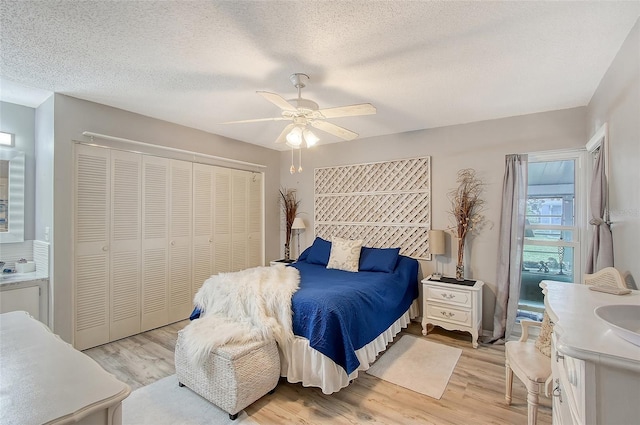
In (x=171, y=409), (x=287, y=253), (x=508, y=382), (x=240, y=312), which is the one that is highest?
(x=287, y=253)

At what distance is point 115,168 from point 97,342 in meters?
1.83

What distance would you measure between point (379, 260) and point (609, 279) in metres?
2.10

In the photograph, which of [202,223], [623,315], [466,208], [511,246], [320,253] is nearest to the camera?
[623,315]

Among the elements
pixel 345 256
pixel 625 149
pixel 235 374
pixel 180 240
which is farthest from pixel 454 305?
pixel 180 240

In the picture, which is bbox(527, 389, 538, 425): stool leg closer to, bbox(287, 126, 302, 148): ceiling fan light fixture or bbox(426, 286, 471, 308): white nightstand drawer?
bbox(426, 286, 471, 308): white nightstand drawer

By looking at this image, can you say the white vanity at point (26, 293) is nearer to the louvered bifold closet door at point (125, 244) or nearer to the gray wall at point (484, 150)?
the louvered bifold closet door at point (125, 244)

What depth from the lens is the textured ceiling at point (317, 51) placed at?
1573 mm

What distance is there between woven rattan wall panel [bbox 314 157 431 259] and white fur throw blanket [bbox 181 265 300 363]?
1.73m

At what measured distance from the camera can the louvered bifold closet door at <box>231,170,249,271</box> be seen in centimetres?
439

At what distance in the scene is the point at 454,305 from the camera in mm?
3170

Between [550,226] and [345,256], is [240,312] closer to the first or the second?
[345,256]

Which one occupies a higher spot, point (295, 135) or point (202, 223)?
point (295, 135)

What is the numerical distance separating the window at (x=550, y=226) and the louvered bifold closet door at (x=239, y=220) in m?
3.73

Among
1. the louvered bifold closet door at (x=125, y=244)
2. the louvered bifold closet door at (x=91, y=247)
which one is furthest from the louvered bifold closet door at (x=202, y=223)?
the louvered bifold closet door at (x=91, y=247)
